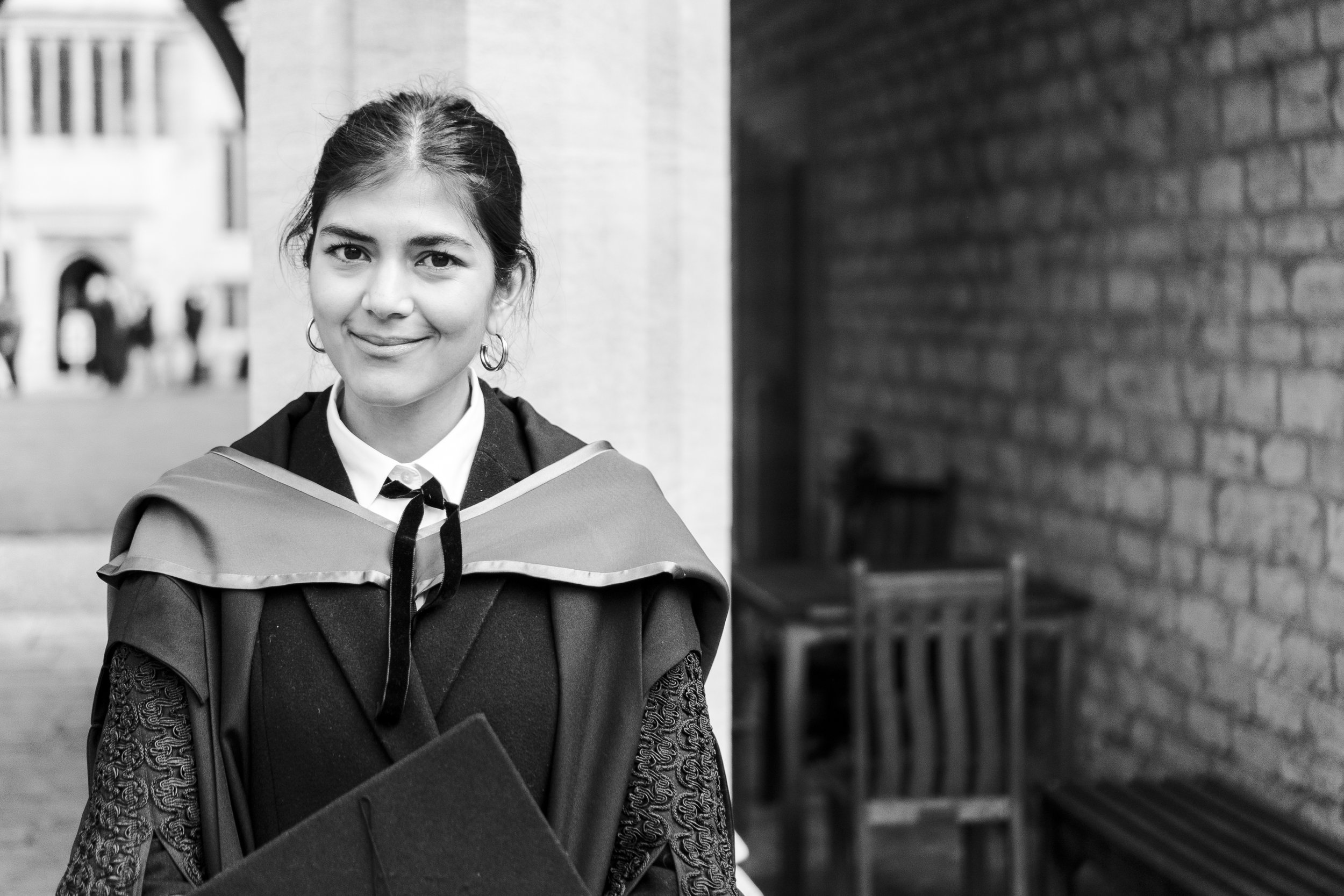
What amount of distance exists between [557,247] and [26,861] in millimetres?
2140

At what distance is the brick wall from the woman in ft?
9.09

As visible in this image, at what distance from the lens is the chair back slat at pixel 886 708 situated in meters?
4.35

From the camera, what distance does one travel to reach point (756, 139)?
9172mm

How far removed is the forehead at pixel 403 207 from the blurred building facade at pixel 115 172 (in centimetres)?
Answer: 3209

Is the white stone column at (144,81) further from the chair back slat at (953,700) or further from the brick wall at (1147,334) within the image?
the chair back slat at (953,700)

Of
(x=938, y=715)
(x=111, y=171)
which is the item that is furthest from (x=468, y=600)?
(x=111, y=171)

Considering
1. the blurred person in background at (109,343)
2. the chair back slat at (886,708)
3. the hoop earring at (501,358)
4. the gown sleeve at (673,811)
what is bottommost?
the chair back slat at (886,708)

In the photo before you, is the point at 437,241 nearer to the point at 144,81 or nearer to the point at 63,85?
the point at 144,81

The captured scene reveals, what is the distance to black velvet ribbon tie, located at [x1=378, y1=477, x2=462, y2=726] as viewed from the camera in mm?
1575

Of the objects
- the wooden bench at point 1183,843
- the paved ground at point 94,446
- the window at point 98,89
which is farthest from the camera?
the window at point 98,89

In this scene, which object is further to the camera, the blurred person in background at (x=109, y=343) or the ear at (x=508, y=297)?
the blurred person in background at (x=109, y=343)

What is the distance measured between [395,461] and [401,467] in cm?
1

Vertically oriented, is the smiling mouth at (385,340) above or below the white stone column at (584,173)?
below

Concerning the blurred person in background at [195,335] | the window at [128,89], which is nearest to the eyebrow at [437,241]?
the blurred person in background at [195,335]
